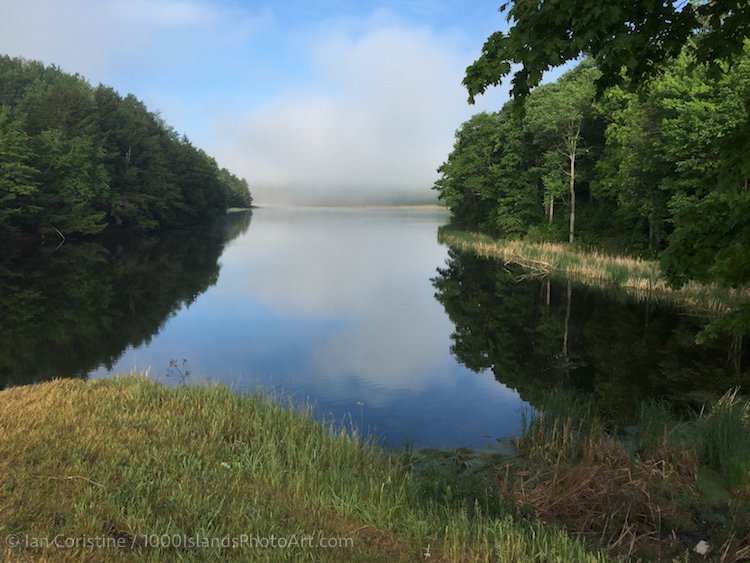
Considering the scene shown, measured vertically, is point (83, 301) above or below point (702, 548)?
below

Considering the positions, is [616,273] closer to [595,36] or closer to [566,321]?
[566,321]

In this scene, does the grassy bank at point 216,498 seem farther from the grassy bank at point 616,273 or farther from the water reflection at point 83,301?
the grassy bank at point 616,273

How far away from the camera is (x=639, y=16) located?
19.4ft

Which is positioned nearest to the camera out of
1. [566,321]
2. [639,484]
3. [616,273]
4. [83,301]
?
[639,484]

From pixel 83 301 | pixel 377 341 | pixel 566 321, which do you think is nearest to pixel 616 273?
pixel 566 321

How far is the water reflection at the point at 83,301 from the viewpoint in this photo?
15016 mm

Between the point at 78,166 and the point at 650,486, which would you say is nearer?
the point at 650,486

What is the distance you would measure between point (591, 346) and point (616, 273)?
11714 millimetres

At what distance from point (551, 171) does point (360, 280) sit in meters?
22.2

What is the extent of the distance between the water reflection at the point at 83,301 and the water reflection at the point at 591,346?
38.2ft

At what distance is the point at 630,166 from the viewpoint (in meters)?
30.7

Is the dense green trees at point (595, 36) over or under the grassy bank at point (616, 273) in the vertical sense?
over

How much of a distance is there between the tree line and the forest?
38.8 m

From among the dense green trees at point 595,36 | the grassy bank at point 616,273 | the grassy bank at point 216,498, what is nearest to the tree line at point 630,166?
the dense green trees at point 595,36
